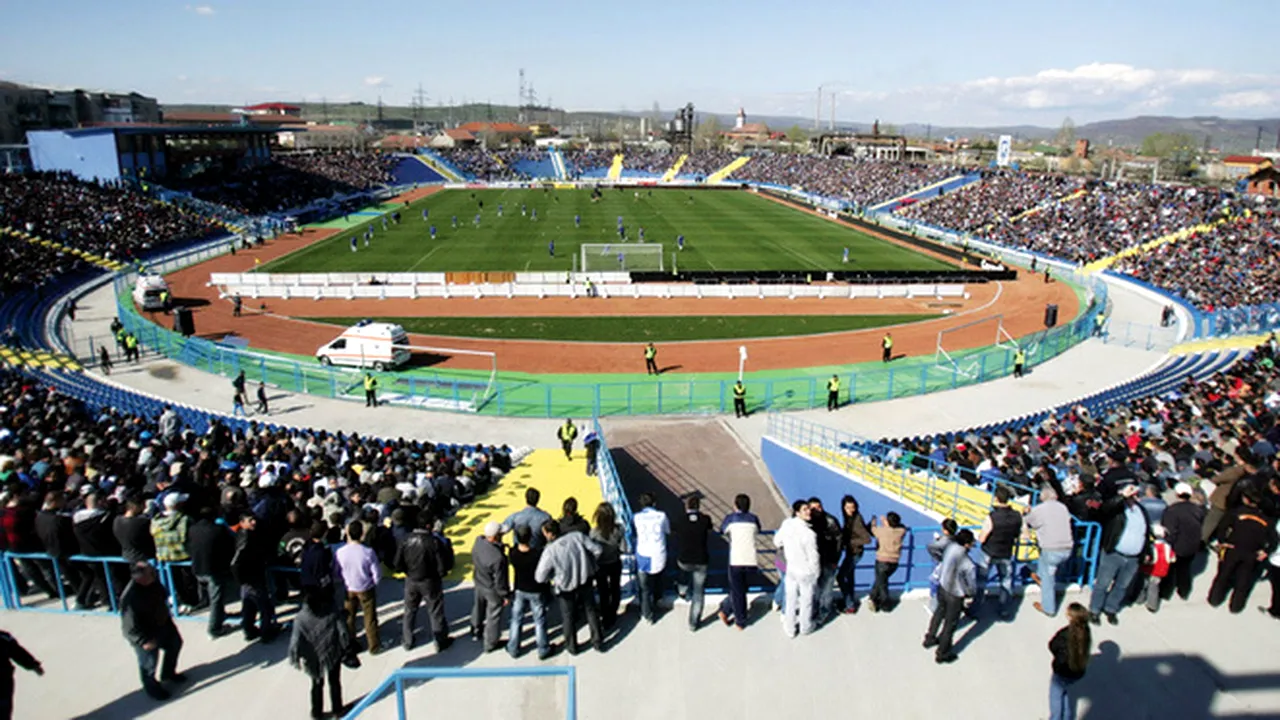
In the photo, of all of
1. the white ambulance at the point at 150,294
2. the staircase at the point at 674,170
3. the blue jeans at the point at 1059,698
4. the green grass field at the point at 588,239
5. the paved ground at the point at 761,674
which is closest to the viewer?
the blue jeans at the point at 1059,698

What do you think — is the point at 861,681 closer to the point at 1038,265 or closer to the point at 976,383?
the point at 976,383

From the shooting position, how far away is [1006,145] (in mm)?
99312

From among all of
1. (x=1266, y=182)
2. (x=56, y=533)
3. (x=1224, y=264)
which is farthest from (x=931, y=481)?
(x=1266, y=182)

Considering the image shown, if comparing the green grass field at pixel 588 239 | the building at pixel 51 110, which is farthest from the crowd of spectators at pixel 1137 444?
the building at pixel 51 110

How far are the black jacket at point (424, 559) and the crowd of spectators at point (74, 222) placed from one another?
37.8 m

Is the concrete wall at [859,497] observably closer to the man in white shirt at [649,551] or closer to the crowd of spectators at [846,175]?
the man in white shirt at [649,551]

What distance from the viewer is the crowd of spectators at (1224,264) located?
35.2 m

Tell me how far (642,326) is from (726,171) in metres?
84.9

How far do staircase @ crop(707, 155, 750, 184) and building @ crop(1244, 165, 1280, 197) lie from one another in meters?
59.7

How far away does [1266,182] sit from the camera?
65438mm

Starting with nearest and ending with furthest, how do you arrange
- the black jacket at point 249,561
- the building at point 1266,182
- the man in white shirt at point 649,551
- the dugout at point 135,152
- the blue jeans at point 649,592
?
the black jacket at point 249,561 < the man in white shirt at point 649,551 < the blue jeans at point 649,592 < the dugout at point 135,152 < the building at point 1266,182

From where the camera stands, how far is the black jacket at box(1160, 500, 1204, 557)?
8.24 metres

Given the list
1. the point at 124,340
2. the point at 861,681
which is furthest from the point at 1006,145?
the point at 861,681

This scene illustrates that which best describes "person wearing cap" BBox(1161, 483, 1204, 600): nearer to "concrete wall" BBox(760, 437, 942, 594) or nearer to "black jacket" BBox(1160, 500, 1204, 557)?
"black jacket" BBox(1160, 500, 1204, 557)
